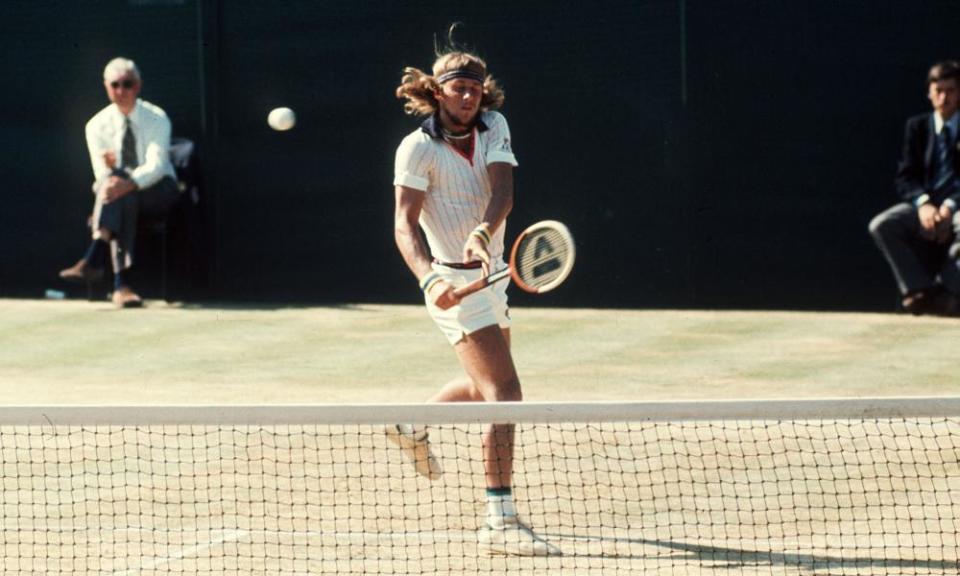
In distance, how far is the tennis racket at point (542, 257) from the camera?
6.30 meters

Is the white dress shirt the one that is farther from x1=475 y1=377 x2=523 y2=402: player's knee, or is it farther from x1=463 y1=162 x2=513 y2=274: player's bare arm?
x1=475 y1=377 x2=523 y2=402: player's knee

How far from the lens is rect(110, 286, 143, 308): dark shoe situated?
12.3 meters

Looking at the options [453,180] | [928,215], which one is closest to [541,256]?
[453,180]

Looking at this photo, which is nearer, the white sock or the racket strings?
the white sock

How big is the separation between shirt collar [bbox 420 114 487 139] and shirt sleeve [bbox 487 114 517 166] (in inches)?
1.2

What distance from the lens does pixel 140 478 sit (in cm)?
704

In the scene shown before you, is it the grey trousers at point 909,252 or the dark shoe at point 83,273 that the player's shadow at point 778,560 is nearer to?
the grey trousers at point 909,252

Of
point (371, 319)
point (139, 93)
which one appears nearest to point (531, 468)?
point (371, 319)

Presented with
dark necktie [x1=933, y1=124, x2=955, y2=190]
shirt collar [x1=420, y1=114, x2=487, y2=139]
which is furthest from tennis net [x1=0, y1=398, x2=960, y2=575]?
dark necktie [x1=933, y1=124, x2=955, y2=190]

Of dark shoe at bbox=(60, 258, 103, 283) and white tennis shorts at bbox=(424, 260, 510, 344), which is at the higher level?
white tennis shorts at bbox=(424, 260, 510, 344)

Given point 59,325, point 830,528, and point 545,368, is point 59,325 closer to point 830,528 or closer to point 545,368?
point 545,368

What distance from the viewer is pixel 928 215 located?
36.1ft

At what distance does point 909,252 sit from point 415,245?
598cm

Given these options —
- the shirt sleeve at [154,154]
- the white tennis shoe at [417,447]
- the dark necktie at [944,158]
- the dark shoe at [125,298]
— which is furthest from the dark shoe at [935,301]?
the white tennis shoe at [417,447]
